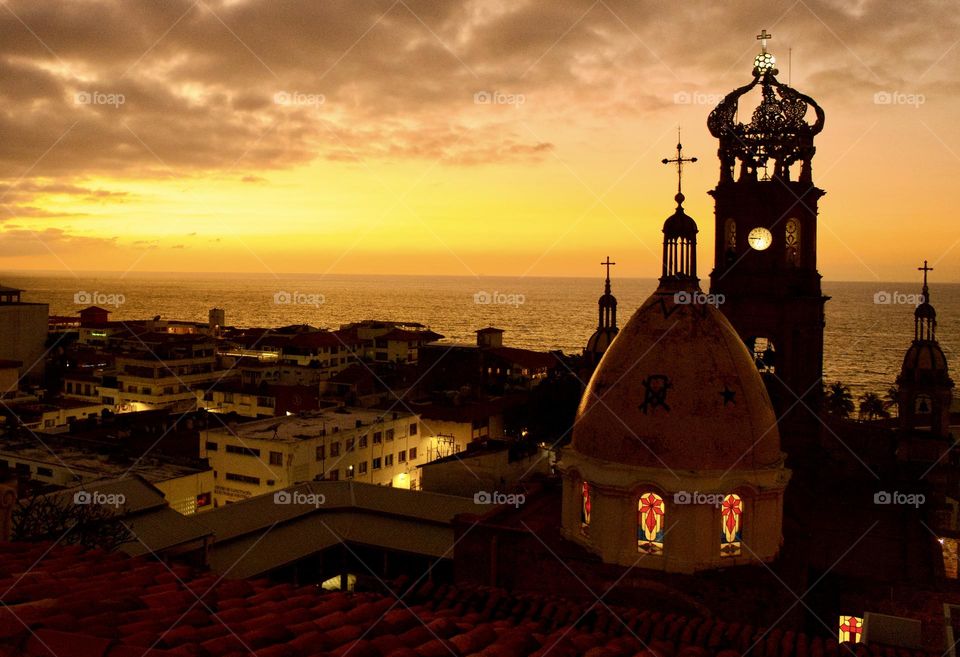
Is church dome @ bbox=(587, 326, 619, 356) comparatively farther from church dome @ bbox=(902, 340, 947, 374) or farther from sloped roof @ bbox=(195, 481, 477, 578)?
church dome @ bbox=(902, 340, 947, 374)

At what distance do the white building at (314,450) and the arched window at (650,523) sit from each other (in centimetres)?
2048

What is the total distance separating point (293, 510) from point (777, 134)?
1805 centimetres

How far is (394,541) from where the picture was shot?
2253 centimetres

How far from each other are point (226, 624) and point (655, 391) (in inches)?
411

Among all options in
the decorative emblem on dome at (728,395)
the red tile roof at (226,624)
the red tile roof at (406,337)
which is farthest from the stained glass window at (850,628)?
the red tile roof at (406,337)

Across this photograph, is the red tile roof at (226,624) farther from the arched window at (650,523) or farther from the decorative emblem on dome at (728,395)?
the decorative emblem on dome at (728,395)

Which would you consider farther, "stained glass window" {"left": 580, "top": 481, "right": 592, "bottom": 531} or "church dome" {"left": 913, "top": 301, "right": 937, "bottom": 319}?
"church dome" {"left": 913, "top": 301, "right": 937, "bottom": 319}

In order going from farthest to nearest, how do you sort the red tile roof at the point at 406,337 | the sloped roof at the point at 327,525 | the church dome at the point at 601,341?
the red tile roof at the point at 406,337 < the church dome at the point at 601,341 < the sloped roof at the point at 327,525

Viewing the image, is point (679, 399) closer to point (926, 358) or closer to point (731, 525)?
point (731, 525)

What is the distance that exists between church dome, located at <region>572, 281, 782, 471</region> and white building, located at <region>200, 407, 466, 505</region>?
65.5ft

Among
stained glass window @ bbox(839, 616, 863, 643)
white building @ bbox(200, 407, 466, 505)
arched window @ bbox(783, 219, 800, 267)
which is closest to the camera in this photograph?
stained glass window @ bbox(839, 616, 863, 643)

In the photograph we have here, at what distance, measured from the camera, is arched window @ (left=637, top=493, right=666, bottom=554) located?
14812 millimetres

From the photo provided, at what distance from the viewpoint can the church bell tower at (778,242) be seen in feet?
72.5

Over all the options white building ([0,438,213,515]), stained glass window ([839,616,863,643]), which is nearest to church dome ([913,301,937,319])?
stained glass window ([839,616,863,643])
